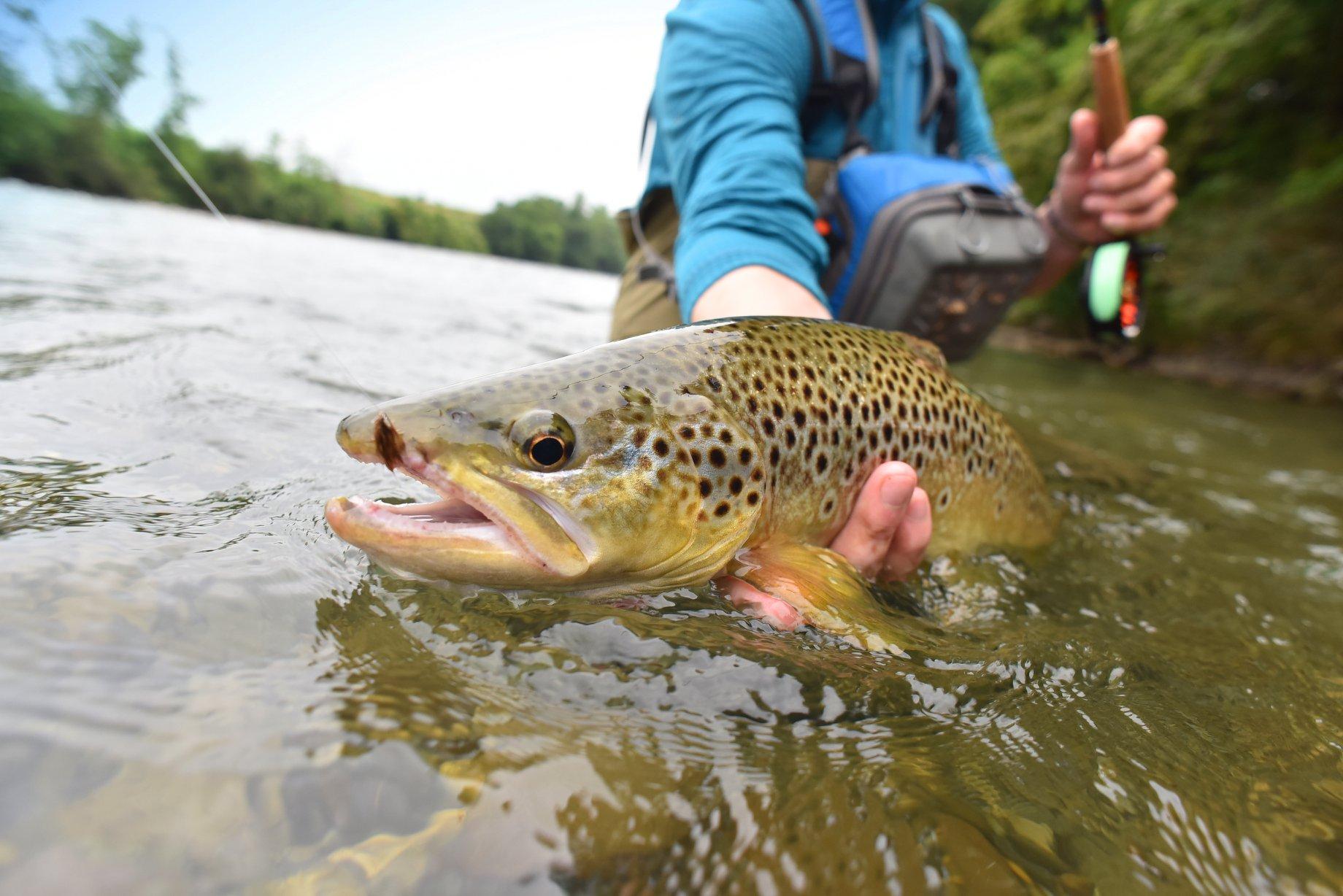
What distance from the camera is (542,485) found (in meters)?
1.63

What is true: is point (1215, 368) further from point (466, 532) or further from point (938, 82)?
point (466, 532)

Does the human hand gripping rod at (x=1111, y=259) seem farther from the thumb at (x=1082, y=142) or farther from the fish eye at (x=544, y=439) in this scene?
the fish eye at (x=544, y=439)

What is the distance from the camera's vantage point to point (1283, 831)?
1299mm

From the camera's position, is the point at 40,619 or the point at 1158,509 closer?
the point at 40,619

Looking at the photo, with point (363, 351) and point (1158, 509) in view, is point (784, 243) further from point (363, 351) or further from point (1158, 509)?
point (363, 351)

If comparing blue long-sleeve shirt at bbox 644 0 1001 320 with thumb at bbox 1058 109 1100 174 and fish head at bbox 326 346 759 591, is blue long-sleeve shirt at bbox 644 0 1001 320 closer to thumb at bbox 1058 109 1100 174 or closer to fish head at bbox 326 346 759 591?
thumb at bbox 1058 109 1100 174

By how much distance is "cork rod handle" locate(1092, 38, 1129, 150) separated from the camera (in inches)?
145

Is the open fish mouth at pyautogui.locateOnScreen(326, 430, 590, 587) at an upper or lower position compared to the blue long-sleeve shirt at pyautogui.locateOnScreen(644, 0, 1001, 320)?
lower

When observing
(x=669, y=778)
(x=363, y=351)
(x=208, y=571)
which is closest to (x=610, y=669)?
(x=669, y=778)

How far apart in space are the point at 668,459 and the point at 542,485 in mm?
344

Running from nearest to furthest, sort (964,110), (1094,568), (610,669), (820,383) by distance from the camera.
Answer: (610,669) < (820,383) < (1094,568) < (964,110)

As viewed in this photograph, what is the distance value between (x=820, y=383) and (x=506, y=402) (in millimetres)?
975

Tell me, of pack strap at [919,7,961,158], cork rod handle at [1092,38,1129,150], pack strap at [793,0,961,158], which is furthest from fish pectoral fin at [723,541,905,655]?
pack strap at [919,7,961,158]

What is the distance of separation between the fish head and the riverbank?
1198cm
